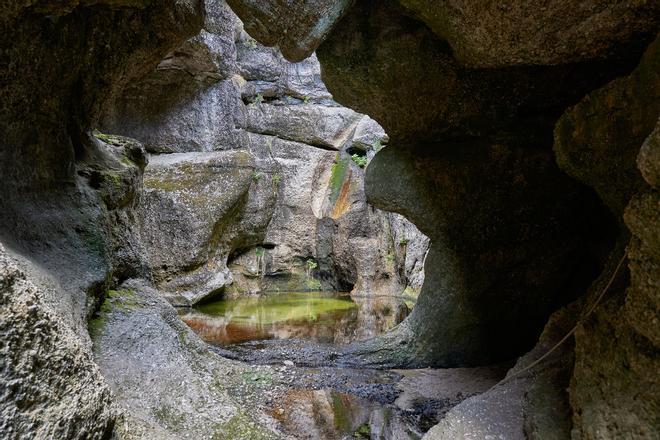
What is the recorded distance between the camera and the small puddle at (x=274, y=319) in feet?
23.6

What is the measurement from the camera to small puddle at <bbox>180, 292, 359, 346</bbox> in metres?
7.20

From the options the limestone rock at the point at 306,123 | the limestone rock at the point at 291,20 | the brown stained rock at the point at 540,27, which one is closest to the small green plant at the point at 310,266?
the limestone rock at the point at 306,123

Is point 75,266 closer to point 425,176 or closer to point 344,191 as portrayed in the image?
point 425,176

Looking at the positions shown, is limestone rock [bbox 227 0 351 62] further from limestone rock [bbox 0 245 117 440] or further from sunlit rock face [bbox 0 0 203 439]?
limestone rock [bbox 0 245 117 440]

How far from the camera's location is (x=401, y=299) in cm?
1207

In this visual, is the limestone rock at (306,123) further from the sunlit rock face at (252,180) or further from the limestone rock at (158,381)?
the limestone rock at (158,381)

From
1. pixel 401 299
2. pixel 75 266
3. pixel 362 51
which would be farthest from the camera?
pixel 401 299

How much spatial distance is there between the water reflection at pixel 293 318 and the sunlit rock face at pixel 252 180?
425 millimetres

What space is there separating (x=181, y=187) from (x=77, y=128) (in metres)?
6.80

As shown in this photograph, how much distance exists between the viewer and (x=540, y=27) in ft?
9.50

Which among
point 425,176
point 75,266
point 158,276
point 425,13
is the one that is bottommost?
point 75,266

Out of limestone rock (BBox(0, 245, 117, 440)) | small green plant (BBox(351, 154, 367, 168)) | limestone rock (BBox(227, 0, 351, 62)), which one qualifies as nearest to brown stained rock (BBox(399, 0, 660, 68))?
limestone rock (BBox(227, 0, 351, 62))

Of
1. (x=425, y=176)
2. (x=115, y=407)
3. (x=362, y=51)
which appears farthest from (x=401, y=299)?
(x=115, y=407)

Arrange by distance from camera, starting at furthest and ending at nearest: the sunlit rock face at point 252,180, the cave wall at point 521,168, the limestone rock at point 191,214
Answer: the sunlit rock face at point 252,180, the limestone rock at point 191,214, the cave wall at point 521,168
